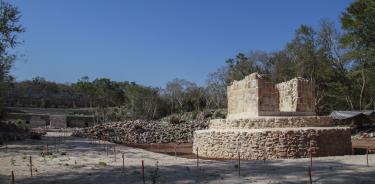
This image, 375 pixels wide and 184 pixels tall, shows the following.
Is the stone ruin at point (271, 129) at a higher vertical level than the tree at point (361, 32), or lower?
lower

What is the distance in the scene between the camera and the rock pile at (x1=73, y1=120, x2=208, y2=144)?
33.8 m

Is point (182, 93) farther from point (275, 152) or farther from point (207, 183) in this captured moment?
point (207, 183)

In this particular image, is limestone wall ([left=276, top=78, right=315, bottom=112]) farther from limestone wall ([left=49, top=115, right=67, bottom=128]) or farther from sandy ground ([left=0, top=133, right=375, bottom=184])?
limestone wall ([left=49, top=115, right=67, bottom=128])

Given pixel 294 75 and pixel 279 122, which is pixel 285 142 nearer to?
pixel 279 122

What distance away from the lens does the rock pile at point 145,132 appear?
33.8m

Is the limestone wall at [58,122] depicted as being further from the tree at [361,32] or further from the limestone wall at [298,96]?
the limestone wall at [298,96]

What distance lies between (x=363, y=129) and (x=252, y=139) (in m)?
18.5

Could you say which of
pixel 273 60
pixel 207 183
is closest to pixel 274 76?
pixel 273 60

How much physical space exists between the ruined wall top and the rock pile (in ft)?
40.6

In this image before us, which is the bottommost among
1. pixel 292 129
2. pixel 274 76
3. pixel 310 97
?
pixel 292 129

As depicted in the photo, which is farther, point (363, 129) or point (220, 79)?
point (220, 79)

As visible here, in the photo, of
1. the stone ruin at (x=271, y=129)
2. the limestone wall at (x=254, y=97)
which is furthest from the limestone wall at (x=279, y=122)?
the limestone wall at (x=254, y=97)

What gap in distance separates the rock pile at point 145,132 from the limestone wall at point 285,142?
52.0 ft

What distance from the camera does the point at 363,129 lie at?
3197 cm
